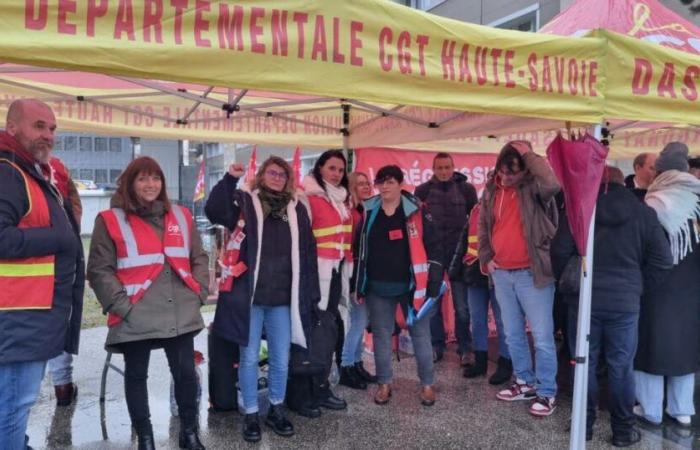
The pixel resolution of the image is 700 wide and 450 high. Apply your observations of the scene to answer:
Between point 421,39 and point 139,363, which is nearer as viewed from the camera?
point 421,39

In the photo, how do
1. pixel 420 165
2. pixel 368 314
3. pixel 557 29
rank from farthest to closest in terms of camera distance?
pixel 420 165 → pixel 368 314 → pixel 557 29

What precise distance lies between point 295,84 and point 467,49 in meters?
0.92

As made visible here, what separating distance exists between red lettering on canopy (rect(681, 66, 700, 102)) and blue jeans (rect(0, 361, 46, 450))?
355cm

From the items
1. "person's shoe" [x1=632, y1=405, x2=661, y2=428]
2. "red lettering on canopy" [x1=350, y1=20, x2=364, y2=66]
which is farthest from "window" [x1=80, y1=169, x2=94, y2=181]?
"red lettering on canopy" [x1=350, y1=20, x2=364, y2=66]

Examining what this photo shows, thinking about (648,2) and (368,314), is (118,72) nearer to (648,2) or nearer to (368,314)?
(368,314)

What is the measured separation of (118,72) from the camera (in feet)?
6.40

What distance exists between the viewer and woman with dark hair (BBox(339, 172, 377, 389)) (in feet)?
13.7

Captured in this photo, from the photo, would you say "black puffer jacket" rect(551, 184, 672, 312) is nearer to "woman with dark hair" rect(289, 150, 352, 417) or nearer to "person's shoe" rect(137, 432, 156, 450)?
"woman with dark hair" rect(289, 150, 352, 417)

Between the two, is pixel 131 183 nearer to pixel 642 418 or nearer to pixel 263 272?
pixel 263 272

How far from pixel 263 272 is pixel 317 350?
27.4 inches

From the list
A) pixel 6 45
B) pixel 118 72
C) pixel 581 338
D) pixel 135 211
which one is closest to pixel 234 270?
pixel 135 211

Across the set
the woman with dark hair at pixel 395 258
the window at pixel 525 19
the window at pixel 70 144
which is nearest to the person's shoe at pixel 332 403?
the woman with dark hair at pixel 395 258

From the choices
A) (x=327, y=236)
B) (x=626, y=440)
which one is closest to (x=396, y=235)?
(x=327, y=236)

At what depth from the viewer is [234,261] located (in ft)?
10.6
